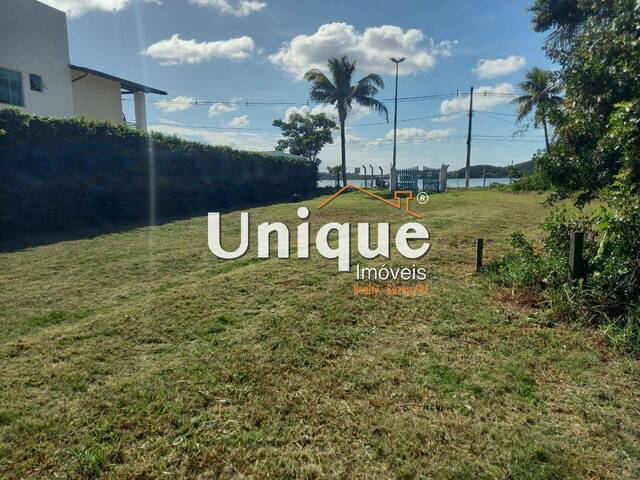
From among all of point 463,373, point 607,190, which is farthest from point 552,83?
point 463,373

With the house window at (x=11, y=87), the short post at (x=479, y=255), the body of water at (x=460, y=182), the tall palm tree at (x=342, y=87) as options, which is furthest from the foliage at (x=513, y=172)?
the house window at (x=11, y=87)

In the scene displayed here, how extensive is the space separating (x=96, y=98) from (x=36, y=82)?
11.4 ft

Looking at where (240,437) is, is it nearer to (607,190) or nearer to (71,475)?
(71,475)

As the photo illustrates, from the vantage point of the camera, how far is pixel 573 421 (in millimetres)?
2285

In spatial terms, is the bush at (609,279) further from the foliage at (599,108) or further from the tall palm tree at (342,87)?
the tall palm tree at (342,87)

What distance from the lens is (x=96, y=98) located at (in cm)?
1728

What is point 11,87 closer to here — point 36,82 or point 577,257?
point 36,82

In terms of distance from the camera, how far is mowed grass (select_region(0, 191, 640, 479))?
6.49 ft

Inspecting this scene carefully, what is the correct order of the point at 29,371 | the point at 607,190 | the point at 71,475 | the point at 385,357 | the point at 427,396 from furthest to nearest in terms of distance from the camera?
1. the point at 607,190
2. the point at 385,357
3. the point at 29,371
4. the point at 427,396
5. the point at 71,475

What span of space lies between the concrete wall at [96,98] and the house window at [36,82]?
5.96 ft

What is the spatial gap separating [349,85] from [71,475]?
2554 centimetres

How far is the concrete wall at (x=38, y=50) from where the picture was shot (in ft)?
41.8

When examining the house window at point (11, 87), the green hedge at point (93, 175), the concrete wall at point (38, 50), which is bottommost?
the green hedge at point (93, 175)

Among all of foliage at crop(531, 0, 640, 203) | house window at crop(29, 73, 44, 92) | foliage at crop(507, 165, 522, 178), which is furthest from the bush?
foliage at crop(507, 165, 522, 178)
